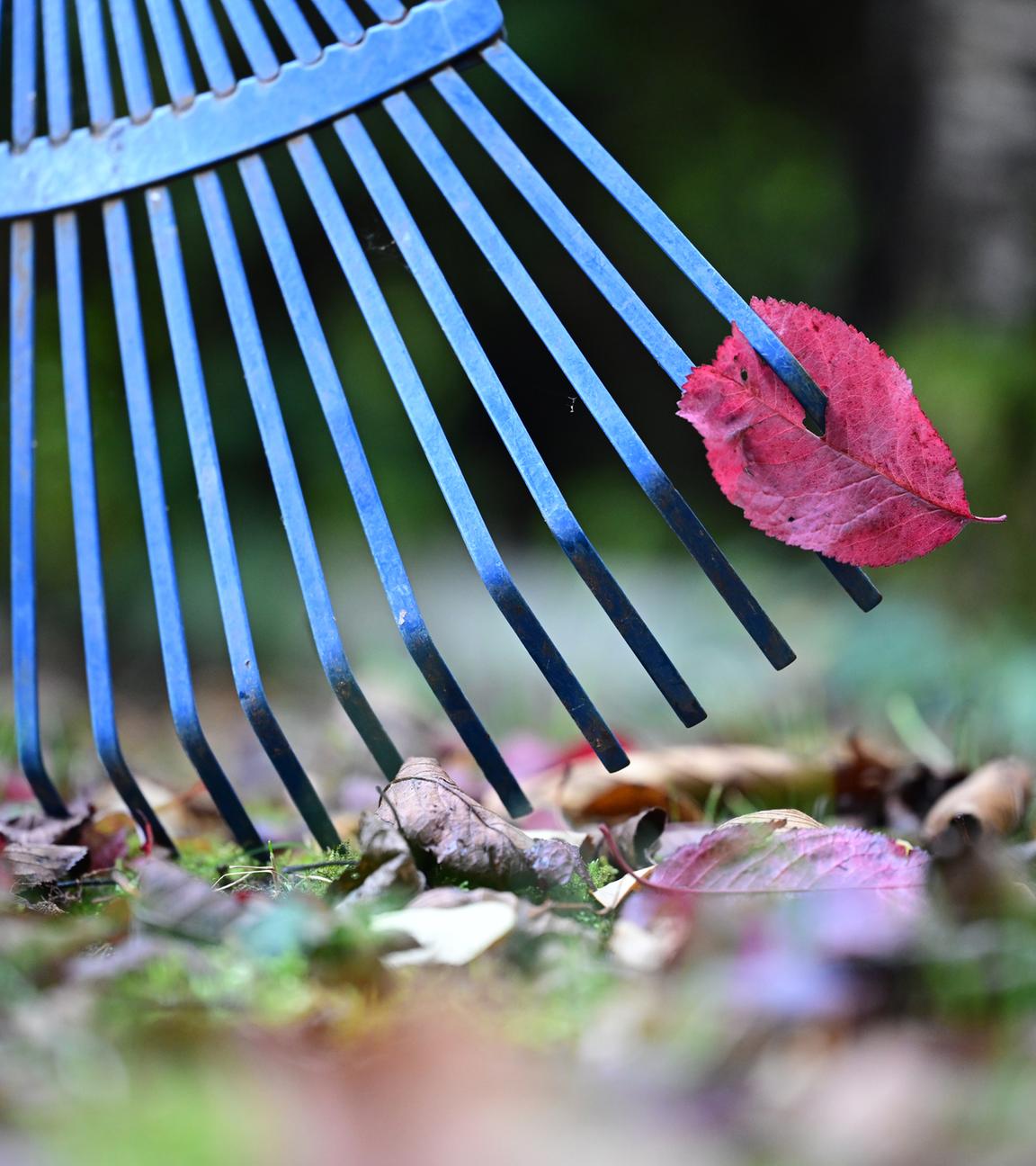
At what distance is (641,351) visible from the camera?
4645 millimetres

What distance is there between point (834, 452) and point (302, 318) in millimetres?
567

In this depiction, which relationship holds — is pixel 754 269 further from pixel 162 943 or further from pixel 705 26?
pixel 162 943

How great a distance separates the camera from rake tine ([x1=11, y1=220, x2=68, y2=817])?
1292 millimetres

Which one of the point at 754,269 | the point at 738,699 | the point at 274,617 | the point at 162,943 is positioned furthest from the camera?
the point at 754,269

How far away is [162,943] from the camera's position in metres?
0.72

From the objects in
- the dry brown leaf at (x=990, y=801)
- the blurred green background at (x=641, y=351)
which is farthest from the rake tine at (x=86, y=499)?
the blurred green background at (x=641, y=351)

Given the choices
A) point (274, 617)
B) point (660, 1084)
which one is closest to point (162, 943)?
point (660, 1084)

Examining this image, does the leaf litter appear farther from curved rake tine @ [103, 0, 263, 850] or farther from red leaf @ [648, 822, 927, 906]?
curved rake tine @ [103, 0, 263, 850]

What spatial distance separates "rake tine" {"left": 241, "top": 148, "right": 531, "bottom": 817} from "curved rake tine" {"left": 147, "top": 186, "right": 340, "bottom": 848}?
0.38ft

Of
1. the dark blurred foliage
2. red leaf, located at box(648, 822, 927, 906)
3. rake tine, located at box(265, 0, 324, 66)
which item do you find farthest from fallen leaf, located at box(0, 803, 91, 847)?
the dark blurred foliage

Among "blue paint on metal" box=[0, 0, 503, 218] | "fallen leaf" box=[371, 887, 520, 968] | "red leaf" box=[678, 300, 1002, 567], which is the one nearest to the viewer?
"fallen leaf" box=[371, 887, 520, 968]

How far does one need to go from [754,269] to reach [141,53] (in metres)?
3.14

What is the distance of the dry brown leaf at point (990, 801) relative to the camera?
1.22 metres

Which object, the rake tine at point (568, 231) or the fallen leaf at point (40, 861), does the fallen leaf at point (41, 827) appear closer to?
the fallen leaf at point (40, 861)
